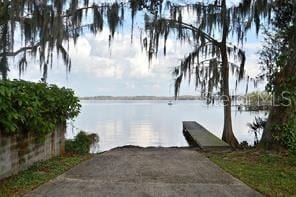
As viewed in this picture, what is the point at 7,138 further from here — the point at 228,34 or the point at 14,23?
the point at 228,34

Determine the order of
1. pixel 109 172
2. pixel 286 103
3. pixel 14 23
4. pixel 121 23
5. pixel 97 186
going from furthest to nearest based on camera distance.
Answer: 1. pixel 121 23
2. pixel 14 23
3. pixel 286 103
4. pixel 109 172
5. pixel 97 186

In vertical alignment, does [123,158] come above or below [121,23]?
below

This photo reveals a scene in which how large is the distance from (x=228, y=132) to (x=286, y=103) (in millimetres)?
4497

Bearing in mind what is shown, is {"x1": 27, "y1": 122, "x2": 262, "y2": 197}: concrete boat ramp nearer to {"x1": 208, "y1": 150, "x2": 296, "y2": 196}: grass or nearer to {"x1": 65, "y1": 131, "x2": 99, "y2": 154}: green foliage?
{"x1": 208, "y1": 150, "x2": 296, "y2": 196}: grass

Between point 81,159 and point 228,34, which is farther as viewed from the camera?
point 228,34

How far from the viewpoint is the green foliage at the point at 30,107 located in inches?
216

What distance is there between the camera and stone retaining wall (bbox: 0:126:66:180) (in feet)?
18.7

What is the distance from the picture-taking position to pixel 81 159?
26.2 ft

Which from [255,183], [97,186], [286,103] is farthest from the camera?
[286,103]

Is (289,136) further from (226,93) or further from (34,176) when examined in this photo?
(226,93)

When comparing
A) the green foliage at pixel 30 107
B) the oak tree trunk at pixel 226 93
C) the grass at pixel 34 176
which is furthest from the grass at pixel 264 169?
the oak tree trunk at pixel 226 93

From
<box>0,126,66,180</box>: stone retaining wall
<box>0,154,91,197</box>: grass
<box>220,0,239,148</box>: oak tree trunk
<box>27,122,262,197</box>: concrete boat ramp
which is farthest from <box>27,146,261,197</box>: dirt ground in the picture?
<box>220,0,239,148</box>: oak tree trunk

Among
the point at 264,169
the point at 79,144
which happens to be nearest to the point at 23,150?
the point at 264,169

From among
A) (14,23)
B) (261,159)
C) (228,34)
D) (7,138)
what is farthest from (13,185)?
(228,34)
